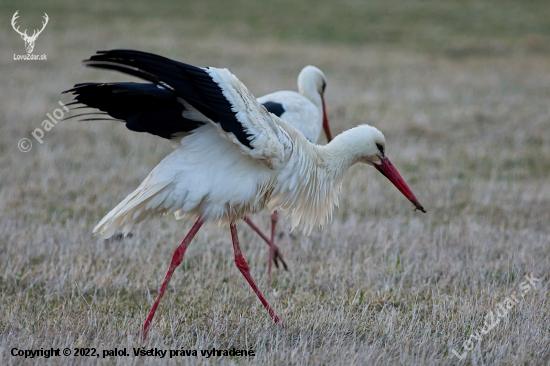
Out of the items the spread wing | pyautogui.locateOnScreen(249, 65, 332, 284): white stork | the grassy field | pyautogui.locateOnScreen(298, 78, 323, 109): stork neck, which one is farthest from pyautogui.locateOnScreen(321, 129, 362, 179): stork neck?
pyautogui.locateOnScreen(298, 78, 323, 109): stork neck

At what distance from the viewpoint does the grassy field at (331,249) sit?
156 inches

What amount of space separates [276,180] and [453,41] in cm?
2045

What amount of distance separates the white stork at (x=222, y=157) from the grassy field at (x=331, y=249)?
1.46 feet

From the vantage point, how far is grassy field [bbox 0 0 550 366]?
3967 mm

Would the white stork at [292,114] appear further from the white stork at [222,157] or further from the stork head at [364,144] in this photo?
the stork head at [364,144]

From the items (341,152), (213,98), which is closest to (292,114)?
(341,152)

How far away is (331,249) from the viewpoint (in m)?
5.91

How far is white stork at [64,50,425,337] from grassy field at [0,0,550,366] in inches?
17.6

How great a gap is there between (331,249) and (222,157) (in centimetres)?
201

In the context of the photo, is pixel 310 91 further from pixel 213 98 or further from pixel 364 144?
pixel 213 98

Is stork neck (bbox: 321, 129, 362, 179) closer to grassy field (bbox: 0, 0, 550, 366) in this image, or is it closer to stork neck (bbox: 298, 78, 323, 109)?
grassy field (bbox: 0, 0, 550, 366)

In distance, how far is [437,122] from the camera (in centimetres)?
1152

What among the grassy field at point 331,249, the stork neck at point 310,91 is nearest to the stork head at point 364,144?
the grassy field at point 331,249

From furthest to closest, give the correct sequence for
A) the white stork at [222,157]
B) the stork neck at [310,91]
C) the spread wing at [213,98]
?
the stork neck at [310,91] → the white stork at [222,157] → the spread wing at [213,98]
